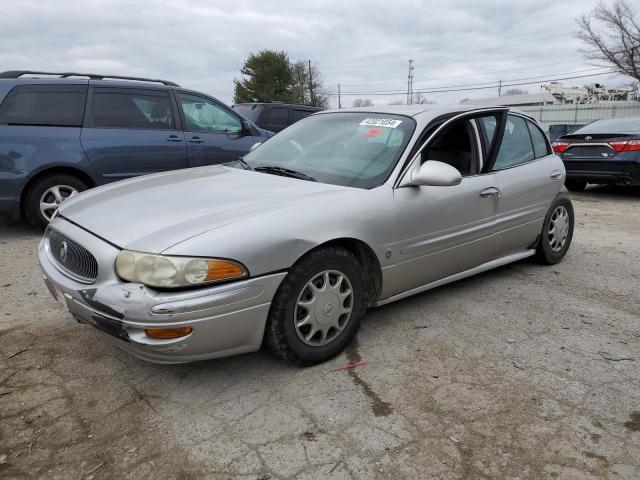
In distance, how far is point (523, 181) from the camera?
413 cm

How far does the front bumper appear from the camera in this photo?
231cm

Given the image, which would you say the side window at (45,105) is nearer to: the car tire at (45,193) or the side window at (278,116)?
the car tire at (45,193)

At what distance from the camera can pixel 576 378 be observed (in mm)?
2799

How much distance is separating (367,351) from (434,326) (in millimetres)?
599

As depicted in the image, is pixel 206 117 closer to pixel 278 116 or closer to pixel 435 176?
pixel 278 116

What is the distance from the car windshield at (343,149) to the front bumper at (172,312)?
1.00m

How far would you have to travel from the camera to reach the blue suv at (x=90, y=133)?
5.47 metres

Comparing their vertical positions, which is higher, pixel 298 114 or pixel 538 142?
pixel 298 114

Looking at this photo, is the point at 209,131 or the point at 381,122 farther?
the point at 209,131

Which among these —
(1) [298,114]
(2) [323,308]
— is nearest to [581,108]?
(1) [298,114]

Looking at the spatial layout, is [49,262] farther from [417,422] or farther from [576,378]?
[576,378]

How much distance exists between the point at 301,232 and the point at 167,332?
81 centimetres

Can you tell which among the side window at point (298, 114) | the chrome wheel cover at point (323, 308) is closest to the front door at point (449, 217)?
the chrome wheel cover at point (323, 308)

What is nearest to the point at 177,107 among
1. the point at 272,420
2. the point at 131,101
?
the point at 131,101
